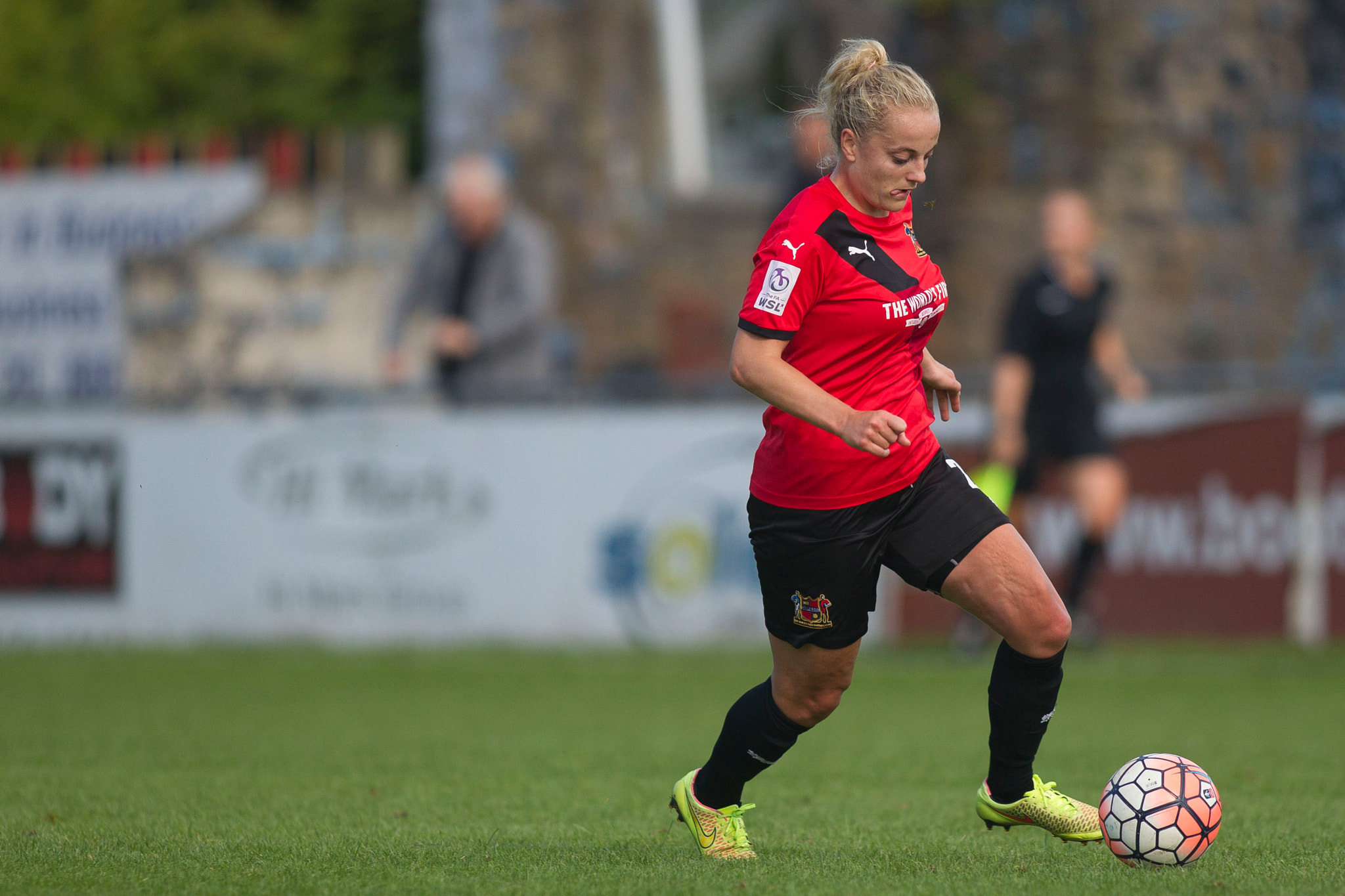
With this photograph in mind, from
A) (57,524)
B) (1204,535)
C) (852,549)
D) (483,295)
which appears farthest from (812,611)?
(57,524)

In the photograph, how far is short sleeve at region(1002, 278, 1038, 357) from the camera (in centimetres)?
1042

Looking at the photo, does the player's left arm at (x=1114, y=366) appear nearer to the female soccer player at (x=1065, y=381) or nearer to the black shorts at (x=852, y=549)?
the female soccer player at (x=1065, y=381)

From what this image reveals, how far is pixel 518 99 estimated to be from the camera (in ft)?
58.6

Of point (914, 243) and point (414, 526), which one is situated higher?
point (914, 243)

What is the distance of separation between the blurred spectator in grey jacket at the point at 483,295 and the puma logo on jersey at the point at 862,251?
675cm

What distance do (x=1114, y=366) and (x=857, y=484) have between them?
20.3 feet

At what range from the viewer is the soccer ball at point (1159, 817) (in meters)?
4.55

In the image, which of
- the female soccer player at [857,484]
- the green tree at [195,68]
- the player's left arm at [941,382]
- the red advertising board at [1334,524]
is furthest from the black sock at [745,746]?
the green tree at [195,68]

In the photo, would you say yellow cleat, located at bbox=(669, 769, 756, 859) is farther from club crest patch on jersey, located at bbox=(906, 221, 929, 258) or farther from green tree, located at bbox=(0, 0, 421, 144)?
green tree, located at bbox=(0, 0, 421, 144)

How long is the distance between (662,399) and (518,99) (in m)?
7.29

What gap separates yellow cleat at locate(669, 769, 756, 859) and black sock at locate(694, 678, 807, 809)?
0.9 inches

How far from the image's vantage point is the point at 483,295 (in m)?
11.3

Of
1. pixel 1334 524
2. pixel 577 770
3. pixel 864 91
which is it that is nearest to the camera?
pixel 864 91

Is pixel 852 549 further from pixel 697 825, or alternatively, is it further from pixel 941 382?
pixel 697 825
